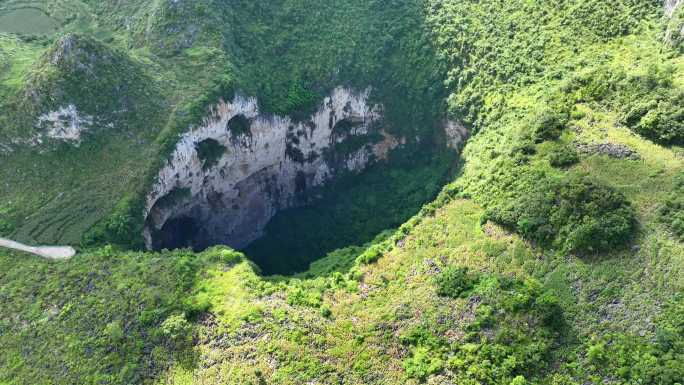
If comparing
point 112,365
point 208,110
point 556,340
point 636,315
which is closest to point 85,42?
point 208,110

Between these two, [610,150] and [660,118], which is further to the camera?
[610,150]

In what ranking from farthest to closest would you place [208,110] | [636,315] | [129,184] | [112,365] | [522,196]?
[208,110], [129,184], [522,196], [112,365], [636,315]

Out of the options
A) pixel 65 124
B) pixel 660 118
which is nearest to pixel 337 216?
pixel 65 124

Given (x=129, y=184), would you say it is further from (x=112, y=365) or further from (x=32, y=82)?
(x=112, y=365)

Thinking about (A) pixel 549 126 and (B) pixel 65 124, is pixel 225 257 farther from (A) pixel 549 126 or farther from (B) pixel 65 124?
(A) pixel 549 126

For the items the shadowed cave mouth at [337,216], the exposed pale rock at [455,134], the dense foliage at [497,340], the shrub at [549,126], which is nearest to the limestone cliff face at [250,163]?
the shadowed cave mouth at [337,216]

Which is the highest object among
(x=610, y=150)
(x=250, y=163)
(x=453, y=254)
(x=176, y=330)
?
(x=250, y=163)
